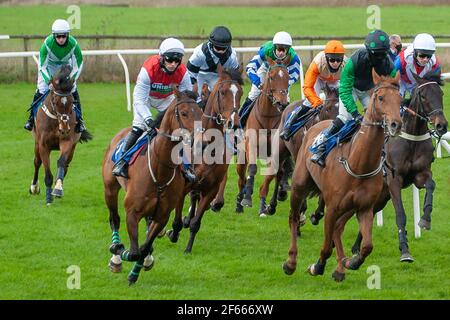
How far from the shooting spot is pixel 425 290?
8.86m

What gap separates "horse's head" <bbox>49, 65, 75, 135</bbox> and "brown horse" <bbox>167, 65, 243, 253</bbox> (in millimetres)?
2482

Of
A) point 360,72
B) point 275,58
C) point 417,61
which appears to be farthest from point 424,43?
point 275,58

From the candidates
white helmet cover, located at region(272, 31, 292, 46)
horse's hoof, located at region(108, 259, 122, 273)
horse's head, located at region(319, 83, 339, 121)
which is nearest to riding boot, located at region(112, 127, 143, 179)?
horse's hoof, located at region(108, 259, 122, 273)

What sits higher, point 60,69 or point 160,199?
point 60,69

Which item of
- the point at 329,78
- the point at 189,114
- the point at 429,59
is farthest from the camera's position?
the point at 329,78

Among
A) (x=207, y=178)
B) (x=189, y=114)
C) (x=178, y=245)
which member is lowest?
(x=178, y=245)

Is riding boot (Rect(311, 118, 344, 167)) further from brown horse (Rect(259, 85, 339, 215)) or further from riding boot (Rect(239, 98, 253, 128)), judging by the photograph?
riding boot (Rect(239, 98, 253, 128))

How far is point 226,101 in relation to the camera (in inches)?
399

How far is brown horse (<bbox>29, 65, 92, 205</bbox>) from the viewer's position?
12.4 meters

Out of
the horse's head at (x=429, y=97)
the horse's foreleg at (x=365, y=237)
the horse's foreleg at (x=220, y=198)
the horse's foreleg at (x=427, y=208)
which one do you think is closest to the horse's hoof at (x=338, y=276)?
the horse's foreleg at (x=365, y=237)

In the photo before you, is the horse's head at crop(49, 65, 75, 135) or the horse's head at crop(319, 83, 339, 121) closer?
the horse's head at crop(319, 83, 339, 121)

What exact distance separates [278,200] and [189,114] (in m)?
4.55

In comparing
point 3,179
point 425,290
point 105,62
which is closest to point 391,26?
point 105,62

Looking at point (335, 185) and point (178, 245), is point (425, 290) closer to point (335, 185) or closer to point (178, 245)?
point (335, 185)
